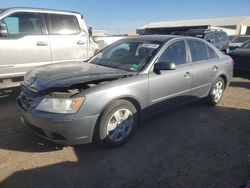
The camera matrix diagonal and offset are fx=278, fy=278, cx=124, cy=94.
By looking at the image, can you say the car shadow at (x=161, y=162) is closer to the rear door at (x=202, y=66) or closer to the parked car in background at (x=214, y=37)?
the rear door at (x=202, y=66)

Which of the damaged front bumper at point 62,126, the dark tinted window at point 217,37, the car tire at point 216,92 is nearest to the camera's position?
the damaged front bumper at point 62,126

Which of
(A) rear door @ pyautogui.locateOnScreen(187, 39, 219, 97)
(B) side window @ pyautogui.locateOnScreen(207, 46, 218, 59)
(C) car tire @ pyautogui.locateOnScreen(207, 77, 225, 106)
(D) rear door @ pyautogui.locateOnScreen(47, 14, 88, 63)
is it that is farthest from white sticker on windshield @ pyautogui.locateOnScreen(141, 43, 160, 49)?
(D) rear door @ pyautogui.locateOnScreen(47, 14, 88, 63)

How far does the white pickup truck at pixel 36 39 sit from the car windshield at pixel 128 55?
1792mm

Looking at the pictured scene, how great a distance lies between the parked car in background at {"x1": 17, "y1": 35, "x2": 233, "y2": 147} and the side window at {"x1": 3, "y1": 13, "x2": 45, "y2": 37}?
6.78 feet

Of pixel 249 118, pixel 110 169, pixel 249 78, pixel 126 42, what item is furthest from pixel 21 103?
pixel 249 78

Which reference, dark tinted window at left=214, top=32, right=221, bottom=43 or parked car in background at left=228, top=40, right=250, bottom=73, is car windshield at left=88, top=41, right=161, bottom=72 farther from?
dark tinted window at left=214, top=32, right=221, bottom=43

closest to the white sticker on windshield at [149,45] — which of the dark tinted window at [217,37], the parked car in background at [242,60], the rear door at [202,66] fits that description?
the rear door at [202,66]

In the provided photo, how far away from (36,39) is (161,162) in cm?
420

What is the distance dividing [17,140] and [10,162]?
2.22ft

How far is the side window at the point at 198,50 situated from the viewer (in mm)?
5283

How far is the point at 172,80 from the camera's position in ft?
15.4

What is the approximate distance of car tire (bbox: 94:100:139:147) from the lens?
378 cm

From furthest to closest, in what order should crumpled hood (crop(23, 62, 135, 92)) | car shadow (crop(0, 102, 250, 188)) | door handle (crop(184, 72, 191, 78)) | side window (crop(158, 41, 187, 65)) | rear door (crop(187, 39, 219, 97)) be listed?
1. rear door (crop(187, 39, 219, 97))
2. door handle (crop(184, 72, 191, 78))
3. side window (crop(158, 41, 187, 65))
4. crumpled hood (crop(23, 62, 135, 92))
5. car shadow (crop(0, 102, 250, 188))

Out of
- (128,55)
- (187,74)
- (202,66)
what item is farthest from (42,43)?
(202,66)
